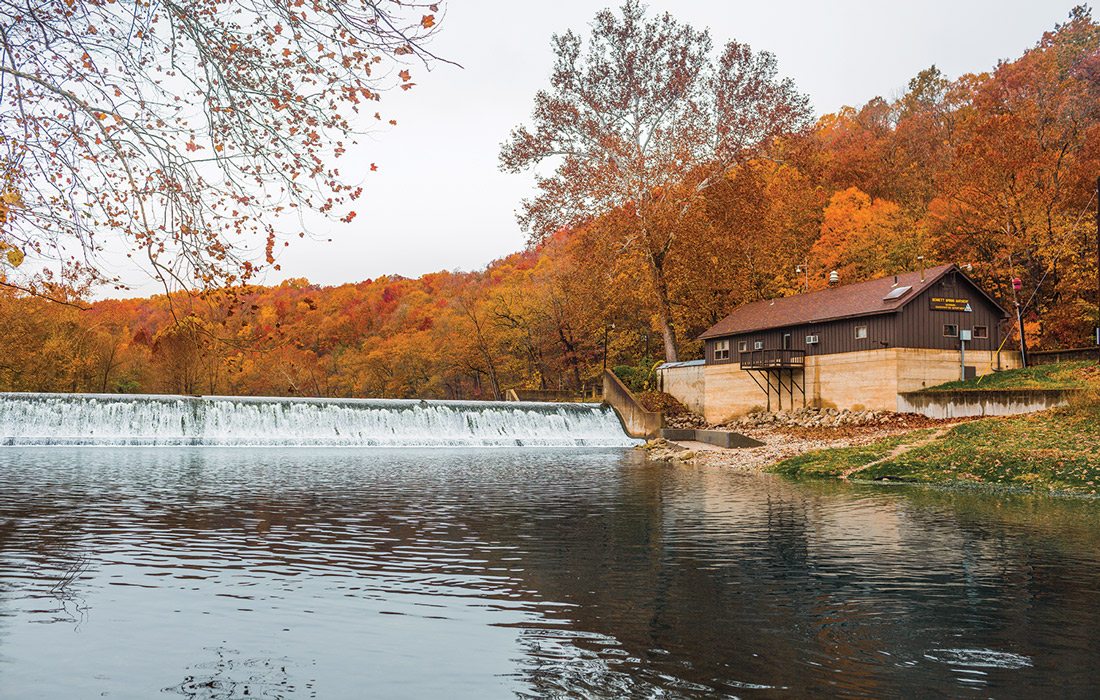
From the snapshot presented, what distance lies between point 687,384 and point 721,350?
293cm

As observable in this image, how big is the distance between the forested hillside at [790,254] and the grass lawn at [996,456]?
2447 centimetres

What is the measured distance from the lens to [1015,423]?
2523 cm

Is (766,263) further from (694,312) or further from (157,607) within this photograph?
(157,607)

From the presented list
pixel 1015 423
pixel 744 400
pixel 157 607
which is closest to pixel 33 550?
pixel 157 607

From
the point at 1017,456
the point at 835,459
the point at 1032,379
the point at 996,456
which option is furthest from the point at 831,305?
the point at 1017,456

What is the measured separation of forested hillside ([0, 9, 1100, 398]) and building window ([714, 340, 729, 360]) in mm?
4399

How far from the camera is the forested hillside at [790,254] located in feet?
158

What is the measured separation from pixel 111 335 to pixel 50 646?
2422 inches

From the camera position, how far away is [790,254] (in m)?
58.5

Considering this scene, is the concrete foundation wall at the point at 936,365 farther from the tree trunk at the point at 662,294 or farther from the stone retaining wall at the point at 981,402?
the tree trunk at the point at 662,294

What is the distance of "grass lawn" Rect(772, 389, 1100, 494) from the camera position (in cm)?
2014

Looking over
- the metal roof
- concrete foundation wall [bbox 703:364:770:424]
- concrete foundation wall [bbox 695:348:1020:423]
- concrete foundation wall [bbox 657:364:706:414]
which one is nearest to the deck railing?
concrete foundation wall [bbox 695:348:1020:423]

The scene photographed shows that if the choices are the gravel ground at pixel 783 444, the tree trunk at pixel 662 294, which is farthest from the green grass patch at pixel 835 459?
the tree trunk at pixel 662 294

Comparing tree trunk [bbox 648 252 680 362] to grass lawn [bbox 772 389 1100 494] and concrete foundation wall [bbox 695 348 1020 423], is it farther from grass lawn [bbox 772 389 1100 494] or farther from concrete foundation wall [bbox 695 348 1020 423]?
grass lawn [bbox 772 389 1100 494]
